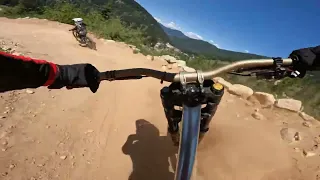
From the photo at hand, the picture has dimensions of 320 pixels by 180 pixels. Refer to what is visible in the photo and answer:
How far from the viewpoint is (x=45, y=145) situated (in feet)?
11.4

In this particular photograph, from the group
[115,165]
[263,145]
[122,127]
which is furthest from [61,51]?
[263,145]

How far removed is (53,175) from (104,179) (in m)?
0.51

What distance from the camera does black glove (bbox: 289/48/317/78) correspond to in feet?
5.51

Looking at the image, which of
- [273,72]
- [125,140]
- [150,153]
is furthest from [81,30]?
[273,72]

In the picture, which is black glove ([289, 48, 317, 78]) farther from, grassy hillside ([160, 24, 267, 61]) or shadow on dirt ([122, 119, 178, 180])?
grassy hillside ([160, 24, 267, 61])

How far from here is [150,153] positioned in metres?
3.54

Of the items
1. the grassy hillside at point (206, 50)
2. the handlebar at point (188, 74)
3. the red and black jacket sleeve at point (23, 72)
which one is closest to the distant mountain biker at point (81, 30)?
the grassy hillside at point (206, 50)

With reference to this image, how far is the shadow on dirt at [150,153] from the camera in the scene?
128 inches

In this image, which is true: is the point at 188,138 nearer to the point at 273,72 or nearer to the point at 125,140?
the point at 273,72

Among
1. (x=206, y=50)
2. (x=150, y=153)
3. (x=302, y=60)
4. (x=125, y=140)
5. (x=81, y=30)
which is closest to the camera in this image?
(x=302, y=60)

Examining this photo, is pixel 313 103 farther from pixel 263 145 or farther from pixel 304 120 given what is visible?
pixel 263 145

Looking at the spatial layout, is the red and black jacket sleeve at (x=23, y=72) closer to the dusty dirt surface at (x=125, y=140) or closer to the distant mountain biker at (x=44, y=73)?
the distant mountain biker at (x=44, y=73)

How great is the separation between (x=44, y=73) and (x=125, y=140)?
2.44 meters

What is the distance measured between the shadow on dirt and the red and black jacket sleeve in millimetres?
1987
